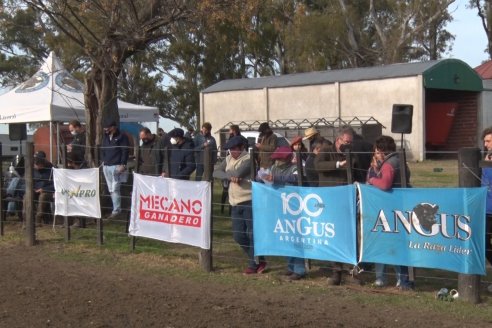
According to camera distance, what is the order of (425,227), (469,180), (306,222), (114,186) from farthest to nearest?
(114,186) → (306,222) → (425,227) → (469,180)

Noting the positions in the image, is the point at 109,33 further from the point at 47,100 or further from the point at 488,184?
the point at 488,184

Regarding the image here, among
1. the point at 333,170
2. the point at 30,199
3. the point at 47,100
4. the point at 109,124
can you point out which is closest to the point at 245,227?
the point at 333,170

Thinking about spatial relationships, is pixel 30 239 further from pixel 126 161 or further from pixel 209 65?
pixel 209 65

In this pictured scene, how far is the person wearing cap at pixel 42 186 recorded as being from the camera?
12.1 m

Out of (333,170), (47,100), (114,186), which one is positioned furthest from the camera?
(47,100)

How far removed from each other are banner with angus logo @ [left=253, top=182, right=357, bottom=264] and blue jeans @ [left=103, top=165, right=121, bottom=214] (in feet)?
12.8

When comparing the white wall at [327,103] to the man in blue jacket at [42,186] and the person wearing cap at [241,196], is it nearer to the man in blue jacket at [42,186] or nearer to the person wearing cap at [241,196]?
the man in blue jacket at [42,186]

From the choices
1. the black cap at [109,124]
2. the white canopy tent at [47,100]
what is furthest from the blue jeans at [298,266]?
the white canopy tent at [47,100]


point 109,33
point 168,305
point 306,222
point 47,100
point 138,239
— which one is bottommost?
point 168,305

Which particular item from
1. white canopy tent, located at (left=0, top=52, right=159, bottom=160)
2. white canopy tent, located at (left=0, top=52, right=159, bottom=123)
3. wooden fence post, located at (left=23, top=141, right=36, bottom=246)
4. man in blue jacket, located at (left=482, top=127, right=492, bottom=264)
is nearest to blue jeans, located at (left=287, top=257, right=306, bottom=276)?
man in blue jacket, located at (left=482, top=127, right=492, bottom=264)

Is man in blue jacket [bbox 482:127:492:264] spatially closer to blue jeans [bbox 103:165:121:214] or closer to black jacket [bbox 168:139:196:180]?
black jacket [bbox 168:139:196:180]

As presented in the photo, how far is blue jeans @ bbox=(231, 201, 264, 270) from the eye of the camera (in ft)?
28.6

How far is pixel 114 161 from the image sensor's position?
11.8m

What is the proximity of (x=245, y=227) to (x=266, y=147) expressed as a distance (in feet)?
3.72
